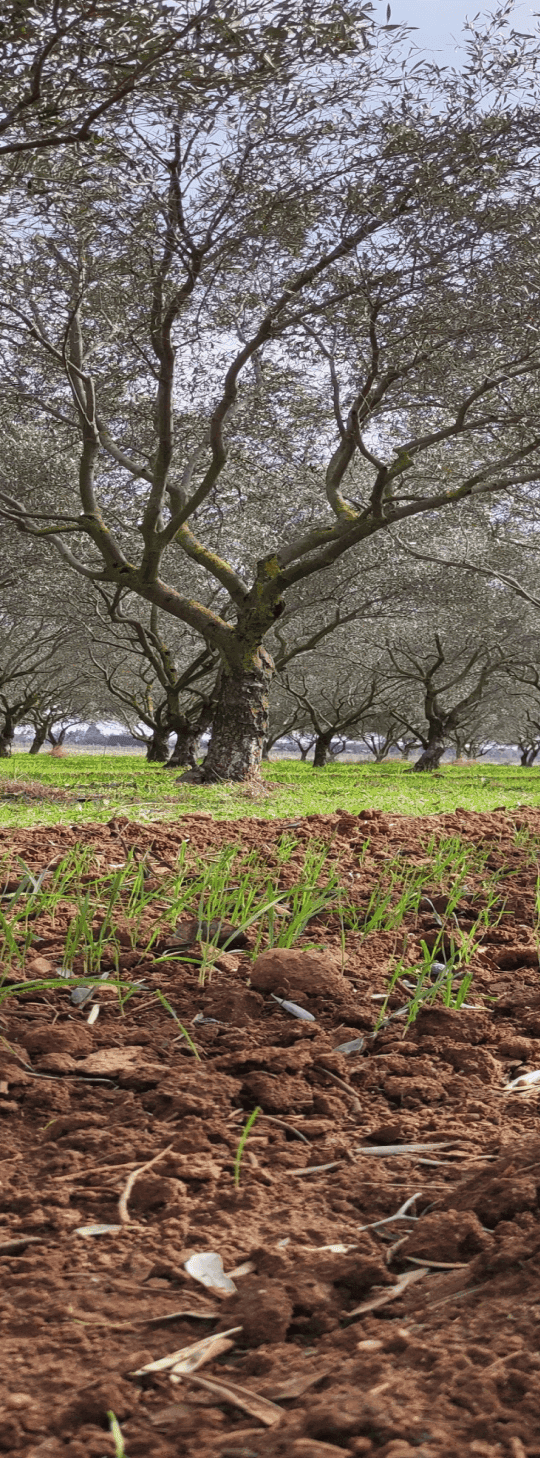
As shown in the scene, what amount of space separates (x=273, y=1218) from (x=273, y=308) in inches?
431

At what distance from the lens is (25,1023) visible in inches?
115

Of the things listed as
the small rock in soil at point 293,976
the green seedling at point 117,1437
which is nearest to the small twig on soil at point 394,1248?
the green seedling at point 117,1437

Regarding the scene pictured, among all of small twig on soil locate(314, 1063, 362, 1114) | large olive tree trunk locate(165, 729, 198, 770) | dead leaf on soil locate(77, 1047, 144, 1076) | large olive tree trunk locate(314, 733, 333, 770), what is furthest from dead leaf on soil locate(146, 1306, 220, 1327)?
large olive tree trunk locate(314, 733, 333, 770)

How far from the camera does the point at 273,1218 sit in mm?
1878

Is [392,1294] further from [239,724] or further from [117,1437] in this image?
[239,724]

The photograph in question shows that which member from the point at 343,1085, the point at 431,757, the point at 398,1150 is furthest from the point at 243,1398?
the point at 431,757

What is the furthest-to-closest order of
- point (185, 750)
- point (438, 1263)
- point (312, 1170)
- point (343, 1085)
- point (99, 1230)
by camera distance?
point (185, 750) → point (343, 1085) → point (312, 1170) → point (99, 1230) → point (438, 1263)

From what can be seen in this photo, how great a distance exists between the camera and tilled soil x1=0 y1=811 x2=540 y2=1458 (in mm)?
1254

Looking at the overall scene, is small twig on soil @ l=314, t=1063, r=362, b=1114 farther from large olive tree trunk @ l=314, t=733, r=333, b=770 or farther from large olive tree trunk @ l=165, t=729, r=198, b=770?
large olive tree trunk @ l=314, t=733, r=333, b=770

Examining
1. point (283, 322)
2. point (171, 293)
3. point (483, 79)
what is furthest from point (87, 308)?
point (483, 79)

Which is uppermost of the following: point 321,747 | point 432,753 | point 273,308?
point 273,308

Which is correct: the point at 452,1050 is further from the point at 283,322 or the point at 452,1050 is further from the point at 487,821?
the point at 283,322

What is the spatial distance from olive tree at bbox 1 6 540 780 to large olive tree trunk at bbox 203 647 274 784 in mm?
30

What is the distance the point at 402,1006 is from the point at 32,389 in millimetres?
13599
